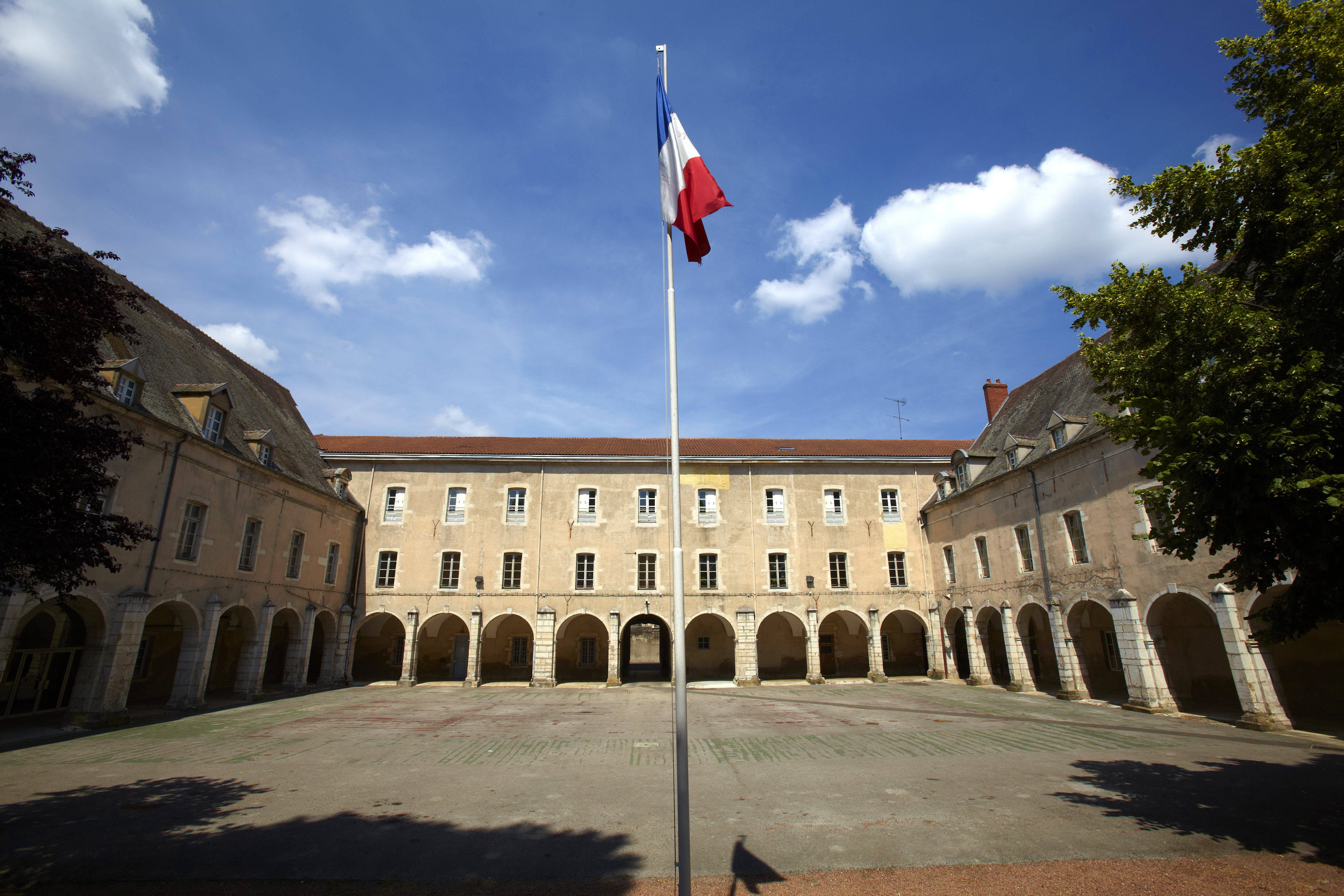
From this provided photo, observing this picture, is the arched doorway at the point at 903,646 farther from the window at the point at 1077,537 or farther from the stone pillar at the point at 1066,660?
the window at the point at 1077,537

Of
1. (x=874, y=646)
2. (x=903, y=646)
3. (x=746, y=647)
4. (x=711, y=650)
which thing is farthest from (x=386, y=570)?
(x=903, y=646)

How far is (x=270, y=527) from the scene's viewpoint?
2047 centimetres

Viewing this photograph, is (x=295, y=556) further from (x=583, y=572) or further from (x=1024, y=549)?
(x=1024, y=549)

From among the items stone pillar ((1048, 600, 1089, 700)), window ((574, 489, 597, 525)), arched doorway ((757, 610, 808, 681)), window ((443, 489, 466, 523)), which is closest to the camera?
stone pillar ((1048, 600, 1089, 700))

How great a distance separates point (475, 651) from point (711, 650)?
9.70 metres

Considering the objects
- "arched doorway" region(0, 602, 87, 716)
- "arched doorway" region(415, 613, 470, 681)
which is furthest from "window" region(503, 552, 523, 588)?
"arched doorway" region(0, 602, 87, 716)

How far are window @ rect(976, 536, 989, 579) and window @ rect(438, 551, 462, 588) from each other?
1954 cm

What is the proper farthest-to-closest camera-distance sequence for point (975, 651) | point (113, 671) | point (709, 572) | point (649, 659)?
point (649, 659) → point (709, 572) → point (975, 651) → point (113, 671)

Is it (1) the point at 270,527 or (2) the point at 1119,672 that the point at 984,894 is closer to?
(2) the point at 1119,672

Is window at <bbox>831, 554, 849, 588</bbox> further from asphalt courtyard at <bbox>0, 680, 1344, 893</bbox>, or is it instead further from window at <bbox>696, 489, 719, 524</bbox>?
asphalt courtyard at <bbox>0, 680, 1344, 893</bbox>

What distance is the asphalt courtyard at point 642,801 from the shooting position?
581 centimetres

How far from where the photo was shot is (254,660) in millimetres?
19406

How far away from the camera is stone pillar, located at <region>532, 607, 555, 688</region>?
24516 millimetres

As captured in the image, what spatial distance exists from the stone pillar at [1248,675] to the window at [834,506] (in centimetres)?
1377
